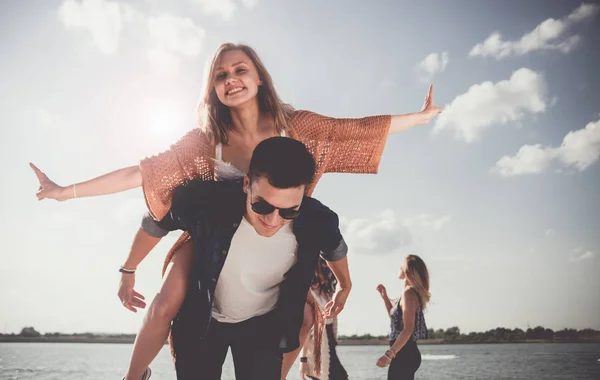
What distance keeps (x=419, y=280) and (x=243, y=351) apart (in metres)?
4.00

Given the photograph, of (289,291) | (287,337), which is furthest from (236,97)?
(287,337)

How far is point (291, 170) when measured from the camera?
2406 mm

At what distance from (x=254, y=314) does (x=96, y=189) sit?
1.08 metres

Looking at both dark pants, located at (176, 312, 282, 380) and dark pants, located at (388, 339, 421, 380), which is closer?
dark pants, located at (176, 312, 282, 380)

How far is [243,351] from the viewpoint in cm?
289

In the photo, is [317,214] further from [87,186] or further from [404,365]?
[404,365]

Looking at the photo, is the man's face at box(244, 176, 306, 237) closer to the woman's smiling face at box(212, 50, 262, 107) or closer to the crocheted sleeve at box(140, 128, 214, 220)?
the crocheted sleeve at box(140, 128, 214, 220)

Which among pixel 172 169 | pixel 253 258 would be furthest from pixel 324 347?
pixel 172 169

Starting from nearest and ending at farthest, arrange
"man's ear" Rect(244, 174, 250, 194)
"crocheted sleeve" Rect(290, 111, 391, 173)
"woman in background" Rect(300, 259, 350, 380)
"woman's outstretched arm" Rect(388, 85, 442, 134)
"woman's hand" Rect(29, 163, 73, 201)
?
"man's ear" Rect(244, 174, 250, 194) → "woman's hand" Rect(29, 163, 73, 201) → "crocheted sleeve" Rect(290, 111, 391, 173) → "woman's outstretched arm" Rect(388, 85, 442, 134) → "woman in background" Rect(300, 259, 350, 380)

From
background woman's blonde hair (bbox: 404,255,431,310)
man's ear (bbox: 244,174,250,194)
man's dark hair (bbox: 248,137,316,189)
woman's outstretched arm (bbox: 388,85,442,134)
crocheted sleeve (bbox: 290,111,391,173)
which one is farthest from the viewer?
background woman's blonde hair (bbox: 404,255,431,310)

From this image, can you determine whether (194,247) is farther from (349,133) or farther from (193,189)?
(349,133)

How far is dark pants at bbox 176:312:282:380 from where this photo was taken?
2830mm

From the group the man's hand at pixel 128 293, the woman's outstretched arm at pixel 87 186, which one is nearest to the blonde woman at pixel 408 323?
the man's hand at pixel 128 293

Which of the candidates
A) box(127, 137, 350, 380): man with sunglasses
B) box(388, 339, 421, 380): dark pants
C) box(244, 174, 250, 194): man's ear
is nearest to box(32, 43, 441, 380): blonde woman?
box(127, 137, 350, 380): man with sunglasses
